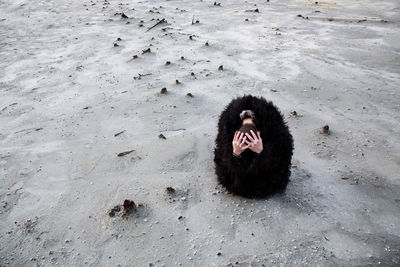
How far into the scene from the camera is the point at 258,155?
229 centimetres

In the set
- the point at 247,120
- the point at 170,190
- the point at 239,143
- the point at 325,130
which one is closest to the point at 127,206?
the point at 170,190

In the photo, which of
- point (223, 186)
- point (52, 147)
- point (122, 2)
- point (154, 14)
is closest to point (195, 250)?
point (223, 186)

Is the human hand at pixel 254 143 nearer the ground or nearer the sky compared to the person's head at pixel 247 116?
nearer the ground

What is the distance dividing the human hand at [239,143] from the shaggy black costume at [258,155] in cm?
7

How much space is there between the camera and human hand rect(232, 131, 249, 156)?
2.24 m

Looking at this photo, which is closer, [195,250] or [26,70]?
[195,250]

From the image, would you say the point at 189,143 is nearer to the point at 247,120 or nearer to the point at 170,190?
the point at 170,190

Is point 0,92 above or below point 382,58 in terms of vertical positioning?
below

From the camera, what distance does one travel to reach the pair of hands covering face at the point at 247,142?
223 cm

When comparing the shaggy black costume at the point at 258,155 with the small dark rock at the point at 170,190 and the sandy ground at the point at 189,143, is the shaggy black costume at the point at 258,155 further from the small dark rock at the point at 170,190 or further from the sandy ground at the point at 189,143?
the small dark rock at the point at 170,190

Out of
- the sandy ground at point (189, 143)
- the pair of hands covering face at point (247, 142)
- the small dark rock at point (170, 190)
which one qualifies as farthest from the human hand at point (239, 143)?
the small dark rock at point (170, 190)

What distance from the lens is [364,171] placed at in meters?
3.07

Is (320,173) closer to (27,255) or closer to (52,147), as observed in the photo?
(27,255)

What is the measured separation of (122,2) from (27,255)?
31.5 feet
